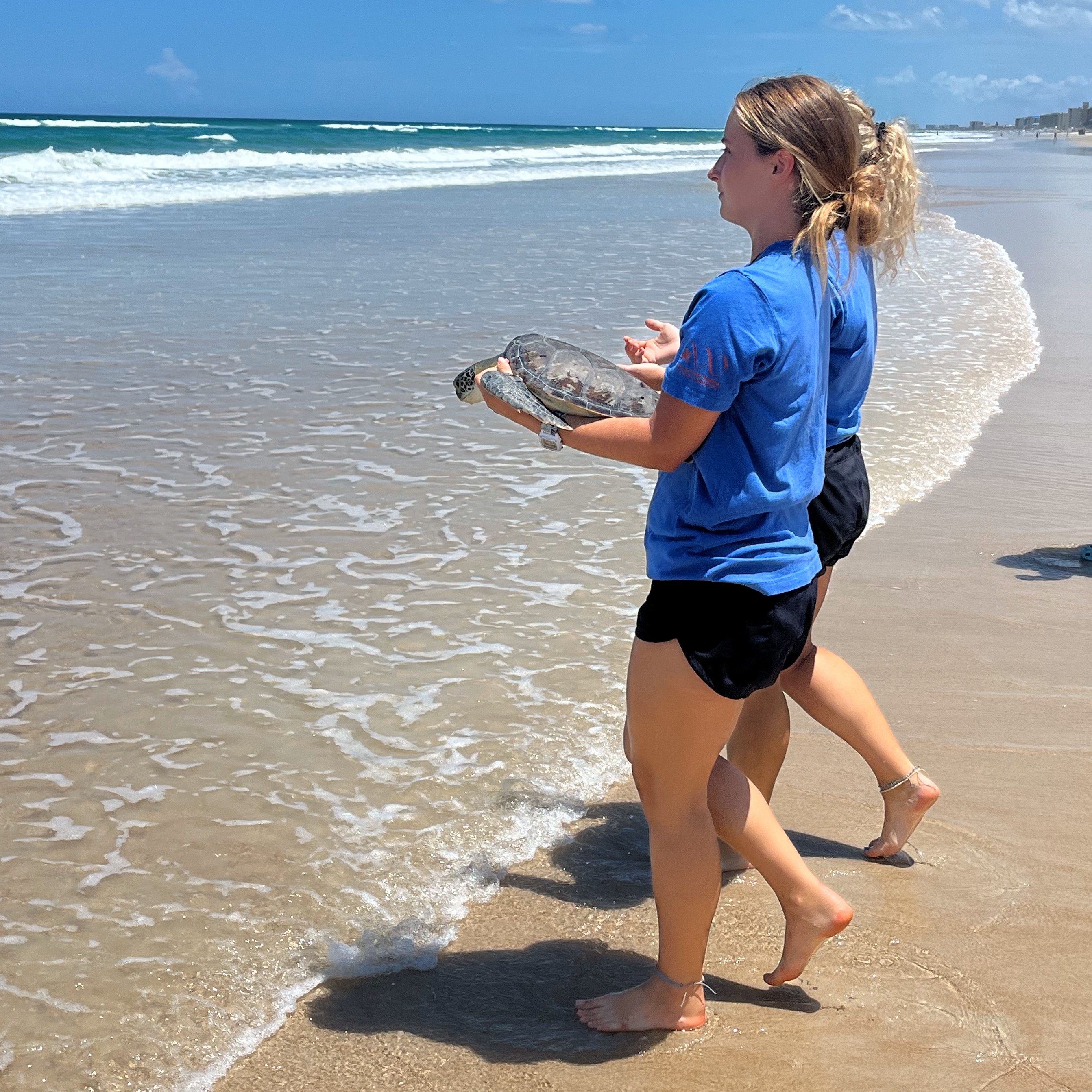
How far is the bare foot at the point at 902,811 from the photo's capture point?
9.55 feet

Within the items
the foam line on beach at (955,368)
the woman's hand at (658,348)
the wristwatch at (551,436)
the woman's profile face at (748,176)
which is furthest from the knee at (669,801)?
the foam line on beach at (955,368)

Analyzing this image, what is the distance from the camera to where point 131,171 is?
2859 cm

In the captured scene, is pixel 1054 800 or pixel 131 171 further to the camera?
pixel 131 171

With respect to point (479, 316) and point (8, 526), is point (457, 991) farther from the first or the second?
point (479, 316)

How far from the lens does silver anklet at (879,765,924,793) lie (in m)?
2.91

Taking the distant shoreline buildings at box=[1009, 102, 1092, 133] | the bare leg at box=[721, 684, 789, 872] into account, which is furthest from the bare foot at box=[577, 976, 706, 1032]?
the distant shoreline buildings at box=[1009, 102, 1092, 133]

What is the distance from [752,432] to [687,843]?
0.80 m

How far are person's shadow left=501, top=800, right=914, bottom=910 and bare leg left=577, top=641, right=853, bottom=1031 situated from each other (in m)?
0.47

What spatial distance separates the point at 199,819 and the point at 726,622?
1723mm

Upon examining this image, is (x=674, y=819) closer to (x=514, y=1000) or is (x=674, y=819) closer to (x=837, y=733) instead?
(x=514, y=1000)

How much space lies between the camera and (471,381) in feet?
7.66

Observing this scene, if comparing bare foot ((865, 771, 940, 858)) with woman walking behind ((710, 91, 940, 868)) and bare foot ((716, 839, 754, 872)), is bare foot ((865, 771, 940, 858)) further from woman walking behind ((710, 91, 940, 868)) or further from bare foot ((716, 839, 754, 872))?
bare foot ((716, 839, 754, 872))

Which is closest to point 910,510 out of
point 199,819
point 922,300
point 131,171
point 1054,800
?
point 1054,800

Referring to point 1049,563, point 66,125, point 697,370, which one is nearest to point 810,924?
point 697,370
